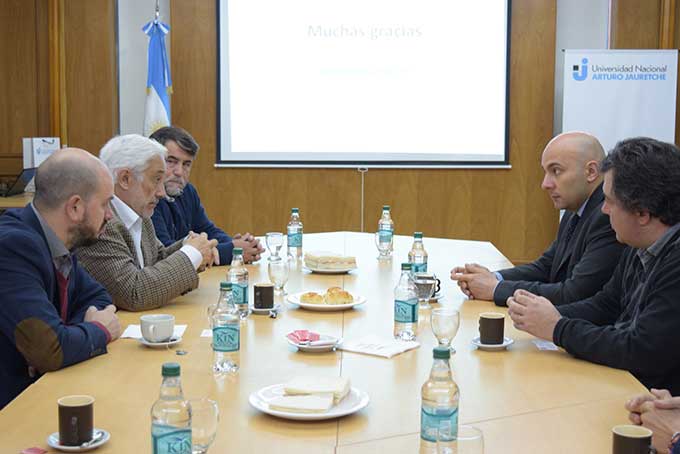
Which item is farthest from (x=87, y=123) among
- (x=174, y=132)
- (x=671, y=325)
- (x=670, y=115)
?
(x=671, y=325)

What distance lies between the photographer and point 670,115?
7102 millimetres

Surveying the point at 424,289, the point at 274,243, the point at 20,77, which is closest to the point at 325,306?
the point at 424,289

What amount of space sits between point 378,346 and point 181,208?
2.52 metres

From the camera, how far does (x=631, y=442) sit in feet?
5.22

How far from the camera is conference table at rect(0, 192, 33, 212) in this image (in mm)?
6055

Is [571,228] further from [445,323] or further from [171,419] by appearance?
[171,419]

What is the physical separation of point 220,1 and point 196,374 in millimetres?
5685

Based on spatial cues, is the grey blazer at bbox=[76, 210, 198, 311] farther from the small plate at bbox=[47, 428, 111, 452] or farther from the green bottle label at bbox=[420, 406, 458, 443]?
the green bottle label at bbox=[420, 406, 458, 443]

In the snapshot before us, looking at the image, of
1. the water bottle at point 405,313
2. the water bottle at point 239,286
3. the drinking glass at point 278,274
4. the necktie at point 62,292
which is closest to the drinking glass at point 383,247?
the drinking glass at point 278,274

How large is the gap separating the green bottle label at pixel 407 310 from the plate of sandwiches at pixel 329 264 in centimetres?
123

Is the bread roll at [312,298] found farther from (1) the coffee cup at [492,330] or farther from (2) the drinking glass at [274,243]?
(2) the drinking glass at [274,243]

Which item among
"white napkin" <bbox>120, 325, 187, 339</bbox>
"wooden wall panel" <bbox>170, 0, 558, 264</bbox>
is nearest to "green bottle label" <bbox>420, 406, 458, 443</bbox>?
"white napkin" <bbox>120, 325, 187, 339</bbox>

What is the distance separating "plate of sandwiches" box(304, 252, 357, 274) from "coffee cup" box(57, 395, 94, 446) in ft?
7.33

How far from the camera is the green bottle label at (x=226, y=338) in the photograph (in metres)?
2.33
